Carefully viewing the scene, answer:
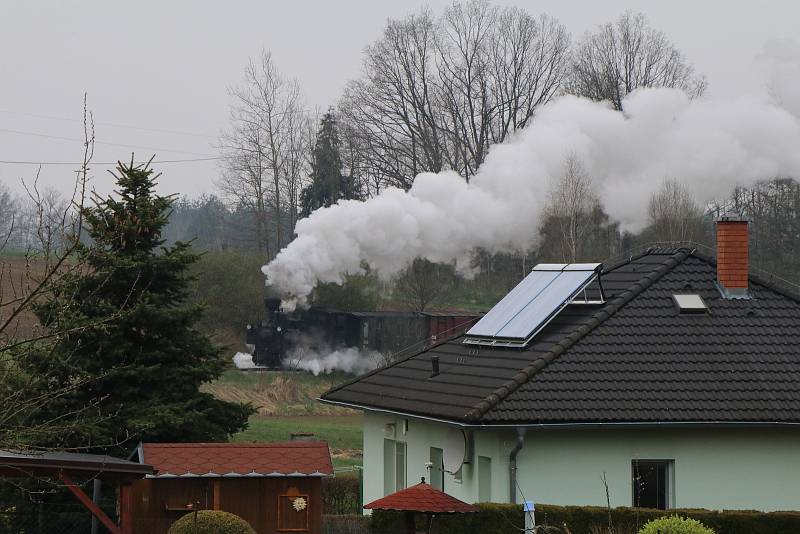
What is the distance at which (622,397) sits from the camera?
20.5 m

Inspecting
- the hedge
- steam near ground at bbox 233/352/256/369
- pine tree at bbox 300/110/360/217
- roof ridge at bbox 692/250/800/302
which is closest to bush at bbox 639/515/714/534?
the hedge

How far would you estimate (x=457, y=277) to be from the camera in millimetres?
62875

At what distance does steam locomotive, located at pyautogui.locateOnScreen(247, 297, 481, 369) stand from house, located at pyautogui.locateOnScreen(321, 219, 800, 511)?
30.2 meters

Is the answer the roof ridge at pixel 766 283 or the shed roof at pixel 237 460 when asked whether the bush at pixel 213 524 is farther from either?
the roof ridge at pixel 766 283

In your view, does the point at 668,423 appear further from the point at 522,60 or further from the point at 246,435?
the point at 522,60

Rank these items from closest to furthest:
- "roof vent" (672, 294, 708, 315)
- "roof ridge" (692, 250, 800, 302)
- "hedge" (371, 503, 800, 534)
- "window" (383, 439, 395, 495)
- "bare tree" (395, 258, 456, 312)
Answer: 1. "hedge" (371, 503, 800, 534)
2. "roof vent" (672, 294, 708, 315)
3. "roof ridge" (692, 250, 800, 302)
4. "window" (383, 439, 395, 495)
5. "bare tree" (395, 258, 456, 312)

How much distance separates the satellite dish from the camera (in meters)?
20.6

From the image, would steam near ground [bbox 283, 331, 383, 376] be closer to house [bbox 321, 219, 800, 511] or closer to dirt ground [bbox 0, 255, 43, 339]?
house [bbox 321, 219, 800, 511]

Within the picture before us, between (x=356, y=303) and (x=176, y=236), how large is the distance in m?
62.8

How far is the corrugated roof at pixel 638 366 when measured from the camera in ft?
66.0

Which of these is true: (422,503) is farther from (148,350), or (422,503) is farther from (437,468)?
(148,350)

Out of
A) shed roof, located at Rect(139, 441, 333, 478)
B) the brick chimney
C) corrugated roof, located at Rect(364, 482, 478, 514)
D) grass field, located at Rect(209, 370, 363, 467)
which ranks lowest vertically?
corrugated roof, located at Rect(364, 482, 478, 514)

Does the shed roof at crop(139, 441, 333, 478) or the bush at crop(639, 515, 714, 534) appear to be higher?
the shed roof at crop(139, 441, 333, 478)

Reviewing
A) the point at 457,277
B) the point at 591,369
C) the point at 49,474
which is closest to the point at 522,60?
the point at 457,277
